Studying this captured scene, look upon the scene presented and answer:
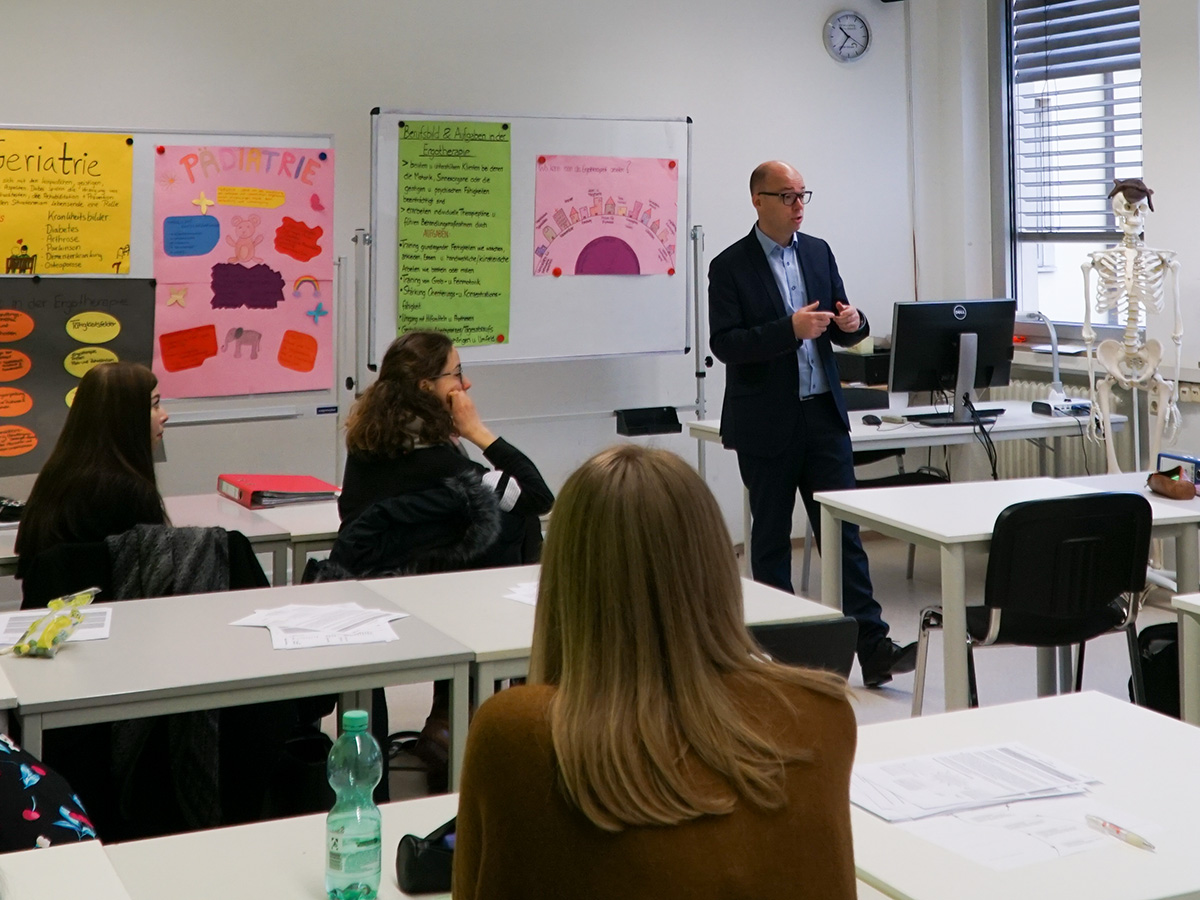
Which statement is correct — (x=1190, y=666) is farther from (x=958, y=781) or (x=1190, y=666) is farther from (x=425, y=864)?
(x=425, y=864)

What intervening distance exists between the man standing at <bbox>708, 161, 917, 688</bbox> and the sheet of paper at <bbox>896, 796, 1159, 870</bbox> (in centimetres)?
268

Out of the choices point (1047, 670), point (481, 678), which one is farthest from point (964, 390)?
point (481, 678)

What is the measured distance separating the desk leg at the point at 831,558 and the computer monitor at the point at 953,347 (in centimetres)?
151

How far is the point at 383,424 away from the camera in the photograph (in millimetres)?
3273

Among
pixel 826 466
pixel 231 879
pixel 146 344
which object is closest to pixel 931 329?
pixel 826 466

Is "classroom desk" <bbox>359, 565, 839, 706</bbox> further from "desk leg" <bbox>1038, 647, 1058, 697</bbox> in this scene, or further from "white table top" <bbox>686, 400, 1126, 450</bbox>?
"white table top" <bbox>686, 400, 1126, 450</bbox>

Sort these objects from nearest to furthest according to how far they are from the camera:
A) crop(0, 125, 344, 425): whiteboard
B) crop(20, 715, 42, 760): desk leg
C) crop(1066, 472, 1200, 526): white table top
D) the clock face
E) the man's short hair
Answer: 1. crop(20, 715, 42, 760): desk leg
2. crop(1066, 472, 1200, 526): white table top
3. the man's short hair
4. crop(0, 125, 344, 425): whiteboard
5. the clock face

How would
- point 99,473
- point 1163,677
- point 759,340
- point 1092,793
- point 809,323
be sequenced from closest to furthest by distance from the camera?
point 1092,793, point 99,473, point 1163,677, point 809,323, point 759,340

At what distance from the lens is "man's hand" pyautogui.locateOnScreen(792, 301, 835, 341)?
422 centimetres

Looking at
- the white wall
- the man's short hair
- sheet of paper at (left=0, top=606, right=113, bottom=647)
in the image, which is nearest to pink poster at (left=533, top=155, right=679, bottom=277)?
the white wall

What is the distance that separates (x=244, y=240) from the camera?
4.91 metres

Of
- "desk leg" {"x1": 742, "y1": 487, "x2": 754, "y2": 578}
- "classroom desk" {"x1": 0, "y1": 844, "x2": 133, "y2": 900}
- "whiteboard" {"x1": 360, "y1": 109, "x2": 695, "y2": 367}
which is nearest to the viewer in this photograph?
"classroom desk" {"x1": 0, "y1": 844, "x2": 133, "y2": 900}

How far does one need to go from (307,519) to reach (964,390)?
2.81 meters

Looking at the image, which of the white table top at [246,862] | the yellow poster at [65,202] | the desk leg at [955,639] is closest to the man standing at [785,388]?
the desk leg at [955,639]
